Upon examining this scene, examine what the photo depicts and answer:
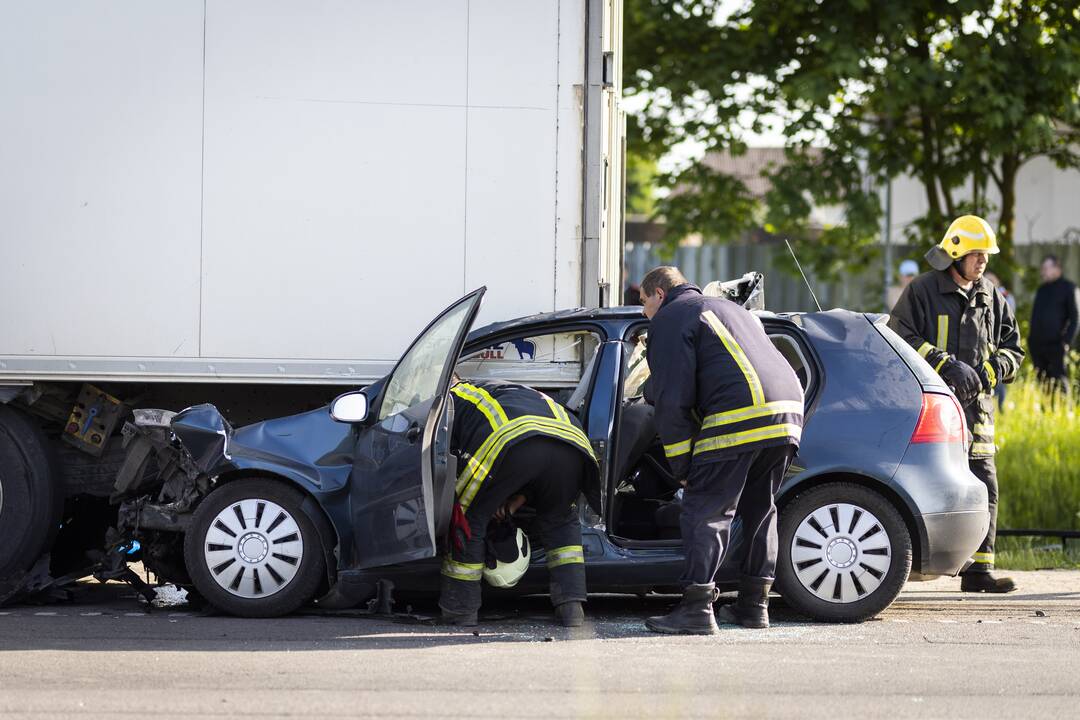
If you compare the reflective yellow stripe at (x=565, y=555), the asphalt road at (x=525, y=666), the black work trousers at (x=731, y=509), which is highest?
the black work trousers at (x=731, y=509)

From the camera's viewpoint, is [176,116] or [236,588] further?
[176,116]

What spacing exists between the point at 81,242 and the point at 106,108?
0.66 m

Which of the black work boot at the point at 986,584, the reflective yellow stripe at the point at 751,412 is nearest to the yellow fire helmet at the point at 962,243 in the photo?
the black work boot at the point at 986,584

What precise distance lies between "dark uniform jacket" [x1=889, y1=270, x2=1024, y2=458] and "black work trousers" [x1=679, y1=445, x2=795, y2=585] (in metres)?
1.75

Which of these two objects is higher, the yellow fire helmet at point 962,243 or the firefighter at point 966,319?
the yellow fire helmet at point 962,243

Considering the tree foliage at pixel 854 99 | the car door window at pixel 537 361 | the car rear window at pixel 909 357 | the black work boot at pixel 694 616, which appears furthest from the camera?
the tree foliage at pixel 854 99

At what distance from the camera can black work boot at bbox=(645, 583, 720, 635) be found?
20.4ft

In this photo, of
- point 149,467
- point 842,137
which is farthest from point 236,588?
point 842,137

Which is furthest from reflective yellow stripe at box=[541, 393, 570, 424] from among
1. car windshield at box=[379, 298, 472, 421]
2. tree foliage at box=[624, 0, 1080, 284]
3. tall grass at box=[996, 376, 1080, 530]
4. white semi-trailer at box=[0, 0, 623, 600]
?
tree foliage at box=[624, 0, 1080, 284]

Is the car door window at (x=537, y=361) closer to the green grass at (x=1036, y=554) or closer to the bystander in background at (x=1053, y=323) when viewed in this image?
the green grass at (x=1036, y=554)

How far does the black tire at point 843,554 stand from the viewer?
6.50 metres

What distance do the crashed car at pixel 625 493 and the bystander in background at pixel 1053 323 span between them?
8008 mm

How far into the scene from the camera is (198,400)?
7434mm

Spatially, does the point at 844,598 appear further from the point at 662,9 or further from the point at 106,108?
the point at 662,9
